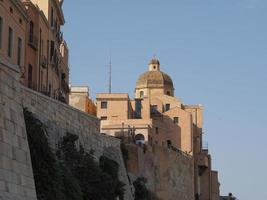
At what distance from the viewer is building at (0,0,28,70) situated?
3353 centimetres

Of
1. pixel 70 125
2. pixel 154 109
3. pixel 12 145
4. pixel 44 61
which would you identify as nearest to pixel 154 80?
pixel 154 109

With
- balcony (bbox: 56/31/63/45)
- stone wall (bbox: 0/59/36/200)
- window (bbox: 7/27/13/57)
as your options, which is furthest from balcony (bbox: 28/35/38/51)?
stone wall (bbox: 0/59/36/200)

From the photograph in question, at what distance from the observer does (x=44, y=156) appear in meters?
24.8

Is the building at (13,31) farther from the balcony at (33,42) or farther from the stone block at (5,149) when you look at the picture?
the stone block at (5,149)

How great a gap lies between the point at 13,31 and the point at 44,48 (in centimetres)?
796

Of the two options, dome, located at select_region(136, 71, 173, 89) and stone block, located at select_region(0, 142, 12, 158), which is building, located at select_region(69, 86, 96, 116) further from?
stone block, located at select_region(0, 142, 12, 158)

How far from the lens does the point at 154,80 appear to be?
3565 inches

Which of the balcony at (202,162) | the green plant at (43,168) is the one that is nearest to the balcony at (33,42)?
the green plant at (43,168)

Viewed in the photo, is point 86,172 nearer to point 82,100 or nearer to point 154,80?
point 82,100

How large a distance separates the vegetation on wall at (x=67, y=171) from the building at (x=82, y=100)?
2763 centimetres

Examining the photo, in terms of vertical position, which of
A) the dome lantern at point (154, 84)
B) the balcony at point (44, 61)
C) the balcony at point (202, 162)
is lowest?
the balcony at point (202, 162)

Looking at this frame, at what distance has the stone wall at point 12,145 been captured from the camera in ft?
62.3

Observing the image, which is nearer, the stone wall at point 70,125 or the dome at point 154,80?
the stone wall at point 70,125

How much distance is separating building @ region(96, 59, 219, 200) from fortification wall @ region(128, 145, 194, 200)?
1.93 meters
